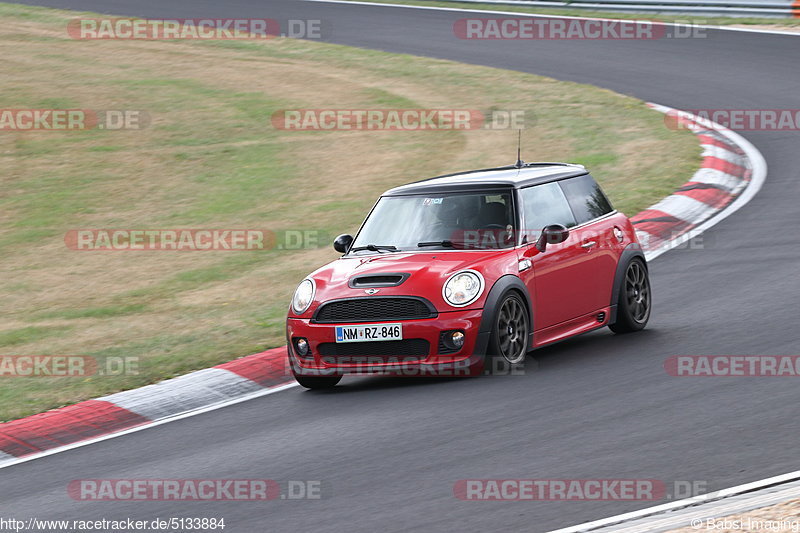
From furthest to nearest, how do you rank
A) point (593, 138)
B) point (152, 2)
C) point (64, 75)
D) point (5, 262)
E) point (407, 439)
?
1. point (152, 2)
2. point (64, 75)
3. point (593, 138)
4. point (5, 262)
5. point (407, 439)

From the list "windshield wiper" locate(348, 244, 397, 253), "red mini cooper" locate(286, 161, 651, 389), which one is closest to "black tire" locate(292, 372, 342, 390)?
"red mini cooper" locate(286, 161, 651, 389)

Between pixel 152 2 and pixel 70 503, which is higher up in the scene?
pixel 152 2

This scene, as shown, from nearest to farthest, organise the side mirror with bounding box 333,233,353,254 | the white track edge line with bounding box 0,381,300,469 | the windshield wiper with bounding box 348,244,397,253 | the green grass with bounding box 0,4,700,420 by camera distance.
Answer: the white track edge line with bounding box 0,381,300,469, the windshield wiper with bounding box 348,244,397,253, the side mirror with bounding box 333,233,353,254, the green grass with bounding box 0,4,700,420

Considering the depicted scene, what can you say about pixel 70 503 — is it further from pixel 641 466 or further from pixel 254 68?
pixel 254 68

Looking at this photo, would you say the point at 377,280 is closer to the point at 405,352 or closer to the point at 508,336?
Answer: the point at 405,352

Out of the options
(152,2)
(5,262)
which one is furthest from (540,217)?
(152,2)

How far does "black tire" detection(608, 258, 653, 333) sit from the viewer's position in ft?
32.7

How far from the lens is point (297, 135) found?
20.5 metres

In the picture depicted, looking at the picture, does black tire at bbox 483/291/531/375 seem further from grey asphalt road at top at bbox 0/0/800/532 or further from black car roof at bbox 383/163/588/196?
black car roof at bbox 383/163/588/196

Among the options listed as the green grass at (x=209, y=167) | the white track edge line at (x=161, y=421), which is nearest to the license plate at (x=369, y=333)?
the white track edge line at (x=161, y=421)

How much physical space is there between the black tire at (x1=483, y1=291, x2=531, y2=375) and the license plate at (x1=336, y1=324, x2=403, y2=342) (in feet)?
2.16

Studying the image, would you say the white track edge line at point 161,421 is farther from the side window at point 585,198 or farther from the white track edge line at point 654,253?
the side window at point 585,198

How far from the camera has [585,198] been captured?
10.2 meters

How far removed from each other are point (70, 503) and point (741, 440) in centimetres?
376
